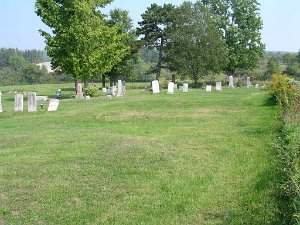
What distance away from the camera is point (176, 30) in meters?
47.4

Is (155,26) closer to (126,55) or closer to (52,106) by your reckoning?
(126,55)

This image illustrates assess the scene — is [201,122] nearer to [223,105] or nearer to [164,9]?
[223,105]

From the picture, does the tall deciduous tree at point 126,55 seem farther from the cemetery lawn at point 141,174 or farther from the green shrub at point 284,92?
the cemetery lawn at point 141,174

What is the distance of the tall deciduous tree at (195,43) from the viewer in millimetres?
45875

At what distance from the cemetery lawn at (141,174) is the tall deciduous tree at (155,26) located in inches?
1445

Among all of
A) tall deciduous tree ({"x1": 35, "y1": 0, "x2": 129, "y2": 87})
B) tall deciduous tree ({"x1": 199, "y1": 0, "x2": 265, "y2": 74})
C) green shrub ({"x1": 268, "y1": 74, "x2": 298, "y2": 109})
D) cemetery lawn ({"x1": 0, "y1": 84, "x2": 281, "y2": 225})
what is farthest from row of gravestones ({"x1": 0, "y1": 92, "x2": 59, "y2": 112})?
tall deciduous tree ({"x1": 199, "y1": 0, "x2": 265, "y2": 74})

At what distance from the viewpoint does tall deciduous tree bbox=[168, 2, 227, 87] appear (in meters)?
45.9

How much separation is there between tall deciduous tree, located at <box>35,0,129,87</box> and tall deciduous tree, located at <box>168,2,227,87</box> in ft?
49.1

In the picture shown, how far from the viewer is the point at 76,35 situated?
31.0 m

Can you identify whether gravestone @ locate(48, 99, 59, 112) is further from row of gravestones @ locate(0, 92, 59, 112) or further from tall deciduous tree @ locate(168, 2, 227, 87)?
tall deciduous tree @ locate(168, 2, 227, 87)

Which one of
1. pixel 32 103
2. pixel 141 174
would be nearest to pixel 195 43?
pixel 32 103

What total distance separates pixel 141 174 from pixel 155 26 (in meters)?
44.8

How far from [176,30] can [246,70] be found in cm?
1810

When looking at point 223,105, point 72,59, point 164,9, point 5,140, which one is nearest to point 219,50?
point 164,9
